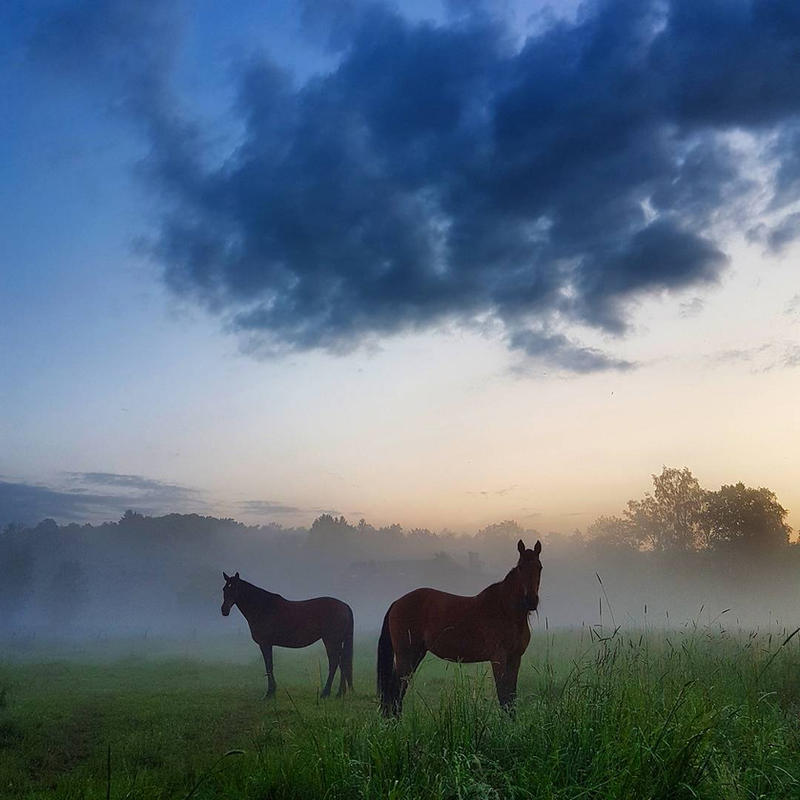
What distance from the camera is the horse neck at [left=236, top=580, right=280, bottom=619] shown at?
16672 millimetres

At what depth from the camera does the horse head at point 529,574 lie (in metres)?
9.30

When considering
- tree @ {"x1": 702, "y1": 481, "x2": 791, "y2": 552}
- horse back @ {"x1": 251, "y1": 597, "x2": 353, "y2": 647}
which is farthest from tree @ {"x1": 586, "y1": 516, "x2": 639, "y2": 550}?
horse back @ {"x1": 251, "y1": 597, "x2": 353, "y2": 647}

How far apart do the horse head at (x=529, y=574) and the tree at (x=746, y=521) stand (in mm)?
46880

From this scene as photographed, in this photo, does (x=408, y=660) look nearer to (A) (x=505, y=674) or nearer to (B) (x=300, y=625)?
(A) (x=505, y=674)

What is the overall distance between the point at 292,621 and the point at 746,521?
44.8 m

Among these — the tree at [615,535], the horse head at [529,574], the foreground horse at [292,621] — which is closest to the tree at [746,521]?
the tree at [615,535]

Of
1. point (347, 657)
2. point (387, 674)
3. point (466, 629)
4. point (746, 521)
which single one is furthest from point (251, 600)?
point (746, 521)

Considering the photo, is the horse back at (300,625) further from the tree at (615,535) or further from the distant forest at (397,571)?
the tree at (615,535)

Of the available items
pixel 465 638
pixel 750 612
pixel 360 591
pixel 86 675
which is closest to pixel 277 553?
pixel 360 591

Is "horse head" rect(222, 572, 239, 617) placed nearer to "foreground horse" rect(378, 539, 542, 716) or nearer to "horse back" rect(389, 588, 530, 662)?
"foreground horse" rect(378, 539, 542, 716)

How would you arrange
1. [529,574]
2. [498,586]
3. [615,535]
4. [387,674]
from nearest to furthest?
1. [529,574]
2. [498,586]
3. [387,674]
4. [615,535]

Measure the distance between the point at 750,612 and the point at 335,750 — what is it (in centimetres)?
5606

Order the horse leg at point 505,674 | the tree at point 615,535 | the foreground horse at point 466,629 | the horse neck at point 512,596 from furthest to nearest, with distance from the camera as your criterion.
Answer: the tree at point 615,535, the horse neck at point 512,596, the foreground horse at point 466,629, the horse leg at point 505,674

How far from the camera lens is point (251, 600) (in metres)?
16.8
